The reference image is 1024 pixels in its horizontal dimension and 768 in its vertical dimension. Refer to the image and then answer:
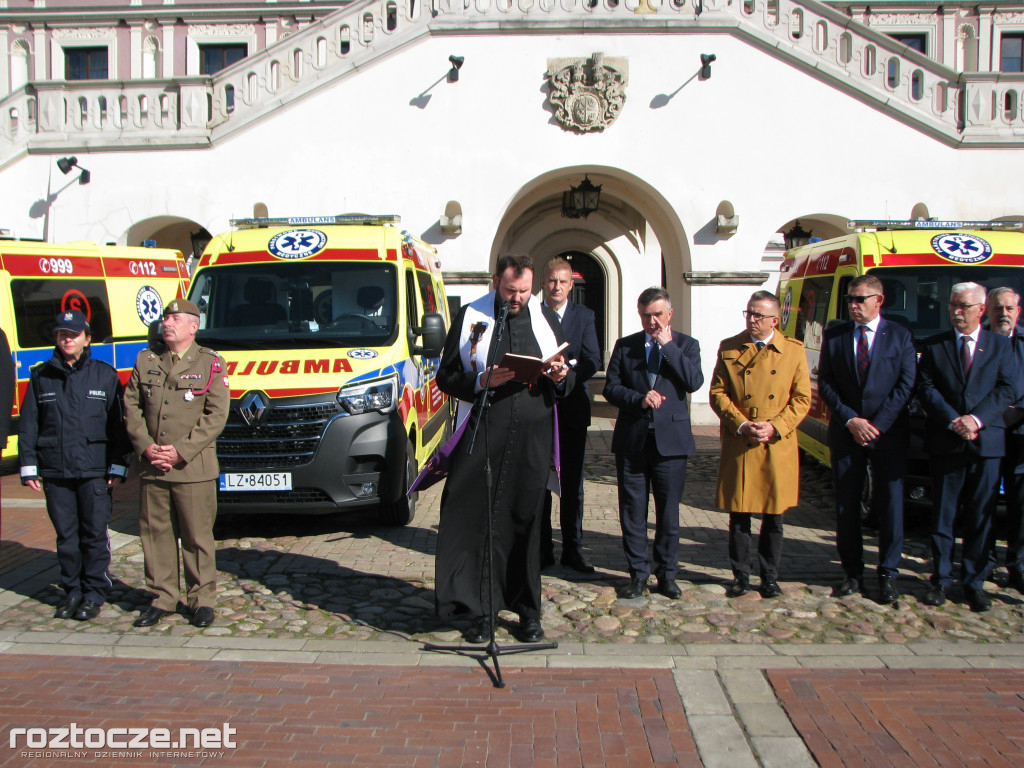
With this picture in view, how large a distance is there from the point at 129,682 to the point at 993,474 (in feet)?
16.7

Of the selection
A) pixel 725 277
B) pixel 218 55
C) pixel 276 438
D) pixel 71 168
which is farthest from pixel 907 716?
pixel 218 55

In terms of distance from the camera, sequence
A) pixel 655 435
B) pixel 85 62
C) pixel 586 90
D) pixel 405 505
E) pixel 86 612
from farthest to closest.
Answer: pixel 85 62 < pixel 586 90 < pixel 405 505 < pixel 655 435 < pixel 86 612

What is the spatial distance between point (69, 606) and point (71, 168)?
10411mm

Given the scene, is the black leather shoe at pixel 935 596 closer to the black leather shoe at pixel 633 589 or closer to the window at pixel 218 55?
the black leather shoe at pixel 633 589

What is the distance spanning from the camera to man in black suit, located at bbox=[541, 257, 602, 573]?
18.8 ft

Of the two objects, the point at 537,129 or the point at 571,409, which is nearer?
the point at 571,409

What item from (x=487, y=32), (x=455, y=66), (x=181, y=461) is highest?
(x=487, y=32)

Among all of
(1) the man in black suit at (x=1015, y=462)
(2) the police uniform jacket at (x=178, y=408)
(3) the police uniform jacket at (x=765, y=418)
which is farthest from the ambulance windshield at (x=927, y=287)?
(2) the police uniform jacket at (x=178, y=408)

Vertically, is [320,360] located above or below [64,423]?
above

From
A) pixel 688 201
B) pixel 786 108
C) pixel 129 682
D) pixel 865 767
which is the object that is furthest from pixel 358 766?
pixel 786 108

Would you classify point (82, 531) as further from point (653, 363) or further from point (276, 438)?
point (653, 363)

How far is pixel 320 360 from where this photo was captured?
6.81 m

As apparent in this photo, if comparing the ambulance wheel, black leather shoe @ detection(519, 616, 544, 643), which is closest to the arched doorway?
the ambulance wheel

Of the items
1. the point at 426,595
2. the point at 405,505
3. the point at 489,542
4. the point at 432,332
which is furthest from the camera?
the point at 405,505
